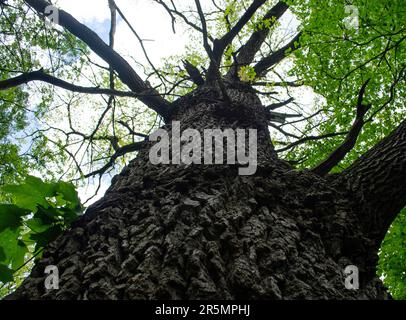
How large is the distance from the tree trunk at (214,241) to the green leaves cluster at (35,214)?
0.12m

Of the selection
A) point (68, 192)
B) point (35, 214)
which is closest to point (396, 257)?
point (68, 192)

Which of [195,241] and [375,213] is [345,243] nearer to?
[375,213]

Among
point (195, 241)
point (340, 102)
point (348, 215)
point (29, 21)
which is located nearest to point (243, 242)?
point (195, 241)

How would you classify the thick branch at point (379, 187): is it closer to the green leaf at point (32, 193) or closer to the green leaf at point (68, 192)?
the green leaf at point (68, 192)

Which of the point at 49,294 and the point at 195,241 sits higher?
the point at 195,241

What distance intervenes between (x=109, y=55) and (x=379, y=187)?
3.82m

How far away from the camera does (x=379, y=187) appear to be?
7.85 ft

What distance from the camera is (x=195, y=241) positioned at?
1.63m

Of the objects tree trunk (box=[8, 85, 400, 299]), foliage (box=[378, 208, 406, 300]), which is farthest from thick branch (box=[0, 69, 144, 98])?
foliage (box=[378, 208, 406, 300])

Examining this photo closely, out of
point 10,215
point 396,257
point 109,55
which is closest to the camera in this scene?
point 10,215

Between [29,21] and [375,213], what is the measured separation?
6.37 metres

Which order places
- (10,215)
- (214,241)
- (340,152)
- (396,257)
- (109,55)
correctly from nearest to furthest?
(214,241) → (10,215) → (340,152) → (109,55) → (396,257)

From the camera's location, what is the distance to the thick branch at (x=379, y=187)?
91.3 inches

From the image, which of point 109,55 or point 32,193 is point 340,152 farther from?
point 109,55
